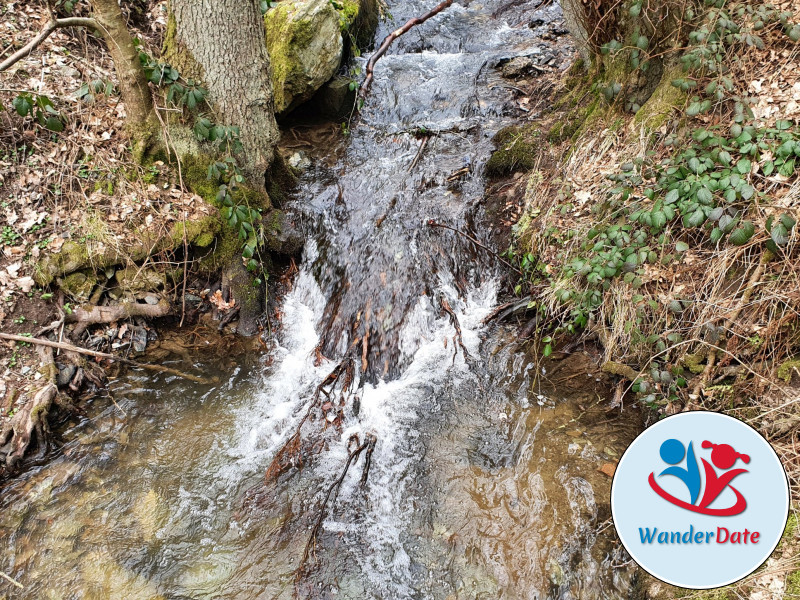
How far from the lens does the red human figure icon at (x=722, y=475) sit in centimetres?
239

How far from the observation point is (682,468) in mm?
2527

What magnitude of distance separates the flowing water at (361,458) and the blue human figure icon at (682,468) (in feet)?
2.53

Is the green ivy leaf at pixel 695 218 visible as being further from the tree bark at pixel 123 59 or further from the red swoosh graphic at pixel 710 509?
the tree bark at pixel 123 59

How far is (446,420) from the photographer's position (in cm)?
398

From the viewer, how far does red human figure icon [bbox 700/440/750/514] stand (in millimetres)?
2387

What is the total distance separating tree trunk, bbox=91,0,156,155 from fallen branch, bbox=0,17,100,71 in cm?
7

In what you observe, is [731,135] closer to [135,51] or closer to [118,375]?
[135,51]

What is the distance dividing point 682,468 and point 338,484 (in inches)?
90.6

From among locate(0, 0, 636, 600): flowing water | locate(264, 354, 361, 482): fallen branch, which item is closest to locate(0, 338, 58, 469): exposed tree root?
locate(0, 0, 636, 600): flowing water

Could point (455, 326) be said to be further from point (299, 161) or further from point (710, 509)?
point (299, 161)

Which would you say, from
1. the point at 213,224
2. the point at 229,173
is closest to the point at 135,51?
the point at 229,173

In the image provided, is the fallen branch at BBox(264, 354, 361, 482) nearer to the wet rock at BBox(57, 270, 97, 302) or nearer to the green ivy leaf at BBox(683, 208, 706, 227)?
the wet rock at BBox(57, 270, 97, 302)

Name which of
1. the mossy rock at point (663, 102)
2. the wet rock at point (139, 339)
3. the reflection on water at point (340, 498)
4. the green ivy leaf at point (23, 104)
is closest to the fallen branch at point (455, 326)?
the reflection on water at point (340, 498)

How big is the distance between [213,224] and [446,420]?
3053mm
